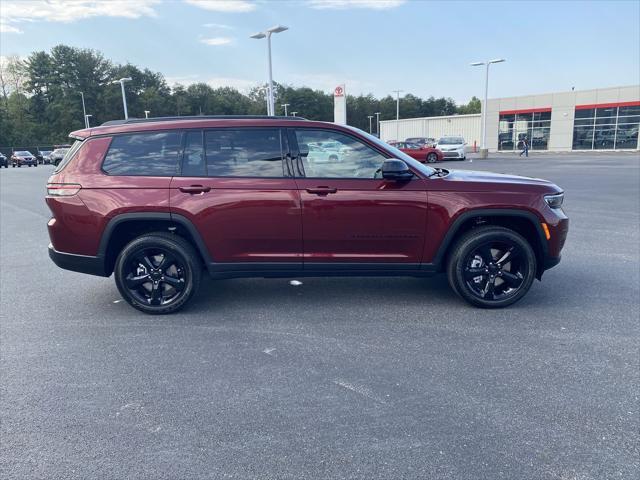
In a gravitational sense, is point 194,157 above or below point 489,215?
above

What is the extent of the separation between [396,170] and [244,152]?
1455mm

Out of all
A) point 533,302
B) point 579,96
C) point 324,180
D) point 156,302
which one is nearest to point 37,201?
point 156,302

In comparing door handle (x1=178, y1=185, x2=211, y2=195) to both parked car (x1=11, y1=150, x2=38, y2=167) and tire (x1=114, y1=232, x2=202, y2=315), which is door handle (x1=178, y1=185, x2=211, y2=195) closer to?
tire (x1=114, y1=232, x2=202, y2=315)

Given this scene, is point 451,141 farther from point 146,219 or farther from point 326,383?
point 326,383

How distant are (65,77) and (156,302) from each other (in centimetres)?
8923

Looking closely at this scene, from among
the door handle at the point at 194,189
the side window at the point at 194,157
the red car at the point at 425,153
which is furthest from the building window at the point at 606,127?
the door handle at the point at 194,189

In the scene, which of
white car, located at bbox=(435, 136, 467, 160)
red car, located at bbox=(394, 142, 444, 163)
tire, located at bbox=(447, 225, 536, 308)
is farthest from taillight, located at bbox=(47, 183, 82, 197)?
white car, located at bbox=(435, 136, 467, 160)

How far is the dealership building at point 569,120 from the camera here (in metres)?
38.6

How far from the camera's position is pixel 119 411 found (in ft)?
10.0

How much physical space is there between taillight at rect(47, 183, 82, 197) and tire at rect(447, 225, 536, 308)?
3.68m

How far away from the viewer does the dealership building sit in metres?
38.6

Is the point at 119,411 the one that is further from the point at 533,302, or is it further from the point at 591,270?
the point at 591,270

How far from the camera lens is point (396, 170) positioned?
4.30 m

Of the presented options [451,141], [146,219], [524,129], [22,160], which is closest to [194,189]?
[146,219]
